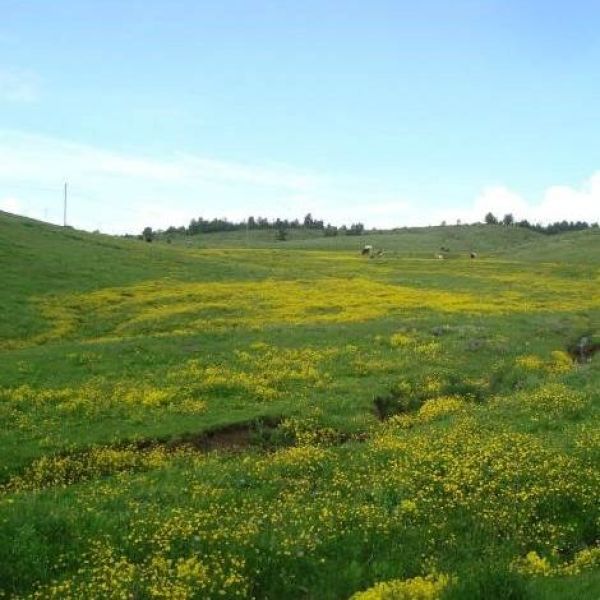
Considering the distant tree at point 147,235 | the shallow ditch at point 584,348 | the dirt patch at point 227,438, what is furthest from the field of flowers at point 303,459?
the distant tree at point 147,235

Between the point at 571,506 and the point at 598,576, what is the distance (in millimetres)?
4002

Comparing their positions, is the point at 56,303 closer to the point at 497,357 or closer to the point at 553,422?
the point at 497,357

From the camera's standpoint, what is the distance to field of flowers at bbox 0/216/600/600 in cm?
1264

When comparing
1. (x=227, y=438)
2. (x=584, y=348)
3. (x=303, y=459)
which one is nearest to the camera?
(x=303, y=459)

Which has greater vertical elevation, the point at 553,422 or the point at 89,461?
the point at 553,422

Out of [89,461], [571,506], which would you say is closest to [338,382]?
[89,461]

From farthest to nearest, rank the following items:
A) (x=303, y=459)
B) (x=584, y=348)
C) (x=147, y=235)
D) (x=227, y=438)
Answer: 1. (x=147, y=235)
2. (x=584, y=348)
3. (x=227, y=438)
4. (x=303, y=459)

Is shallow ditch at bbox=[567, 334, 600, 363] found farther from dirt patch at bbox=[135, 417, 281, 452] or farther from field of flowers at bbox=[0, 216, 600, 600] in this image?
dirt patch at bbox=[135, 417, 281, 452]

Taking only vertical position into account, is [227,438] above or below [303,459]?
below

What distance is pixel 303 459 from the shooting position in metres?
18.7

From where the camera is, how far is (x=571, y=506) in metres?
15.0

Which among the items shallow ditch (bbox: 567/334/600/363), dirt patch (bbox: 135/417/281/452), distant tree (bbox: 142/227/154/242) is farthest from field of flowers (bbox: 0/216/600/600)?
distant tree (bbox: 142/227/154/242)

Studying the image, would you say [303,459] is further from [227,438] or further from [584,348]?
[584,348]

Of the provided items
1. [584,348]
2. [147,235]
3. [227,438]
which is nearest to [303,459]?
[227,438]
